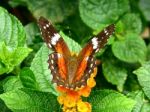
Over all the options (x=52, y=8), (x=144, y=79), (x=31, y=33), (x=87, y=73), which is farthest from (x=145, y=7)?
(x=87, y=73)

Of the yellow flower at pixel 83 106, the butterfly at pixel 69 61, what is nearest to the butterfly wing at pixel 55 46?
the butterfly at pixel 69 61

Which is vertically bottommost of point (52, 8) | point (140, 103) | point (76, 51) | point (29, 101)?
point (140, 103)

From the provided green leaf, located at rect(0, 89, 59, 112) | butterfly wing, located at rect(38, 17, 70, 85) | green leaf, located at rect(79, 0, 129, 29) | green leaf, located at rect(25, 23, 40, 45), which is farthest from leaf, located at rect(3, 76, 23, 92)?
green leaf, located at rect(79, 0, 129, 29)

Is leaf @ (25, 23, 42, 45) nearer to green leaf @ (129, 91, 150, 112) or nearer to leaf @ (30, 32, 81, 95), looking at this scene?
leaf @ (30, 32, 81, 95)

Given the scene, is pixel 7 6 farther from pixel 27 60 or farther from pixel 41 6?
pixel 27 60

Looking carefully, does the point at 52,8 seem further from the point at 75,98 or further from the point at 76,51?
the point at 75,98

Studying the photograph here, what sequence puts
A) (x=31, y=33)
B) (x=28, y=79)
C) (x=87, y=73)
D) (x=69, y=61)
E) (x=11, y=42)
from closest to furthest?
(x=87, y=73), (x=69, y=61), (x=28, y=79), (x=11, y=42), (x=31, y=33)

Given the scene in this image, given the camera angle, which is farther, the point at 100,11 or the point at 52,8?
the point at 52,8
